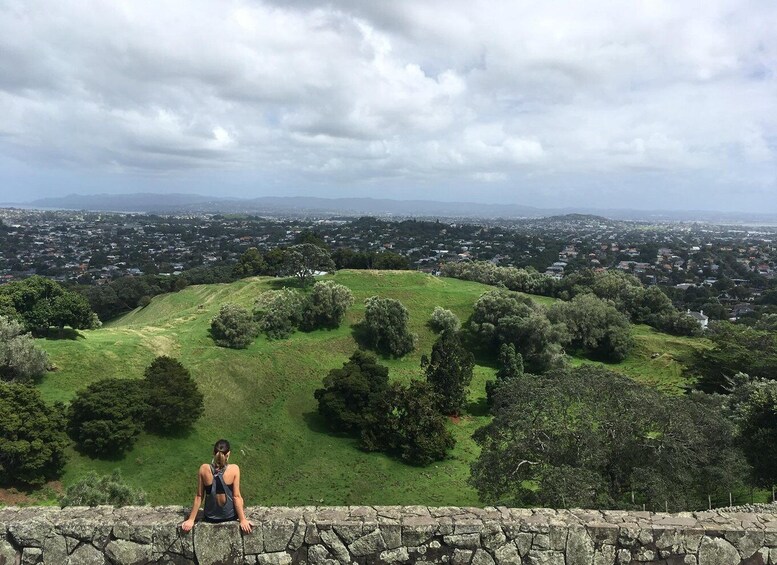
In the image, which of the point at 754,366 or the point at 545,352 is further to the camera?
the point at 545,352

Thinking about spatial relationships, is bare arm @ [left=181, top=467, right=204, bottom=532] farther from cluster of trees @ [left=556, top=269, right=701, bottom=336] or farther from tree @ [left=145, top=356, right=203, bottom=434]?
cluster of trees @ [left=556, top=269, right=701, bottom=336]

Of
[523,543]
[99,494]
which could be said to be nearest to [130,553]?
[523,543]

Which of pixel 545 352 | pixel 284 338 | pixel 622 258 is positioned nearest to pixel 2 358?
pixel 284 338

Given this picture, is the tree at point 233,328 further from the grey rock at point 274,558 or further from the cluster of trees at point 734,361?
the cluster of trees at point 734,361

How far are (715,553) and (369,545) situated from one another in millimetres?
4234

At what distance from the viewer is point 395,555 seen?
19.1 feet

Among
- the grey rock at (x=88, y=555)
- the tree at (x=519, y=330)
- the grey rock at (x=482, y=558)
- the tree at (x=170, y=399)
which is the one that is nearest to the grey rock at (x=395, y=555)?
the grey rock at (x=482, y=558)

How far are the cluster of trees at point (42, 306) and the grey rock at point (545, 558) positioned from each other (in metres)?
35.5

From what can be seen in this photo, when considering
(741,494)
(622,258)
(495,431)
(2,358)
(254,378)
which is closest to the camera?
(741,494)

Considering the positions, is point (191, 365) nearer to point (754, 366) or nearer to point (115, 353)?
point (115, 353)

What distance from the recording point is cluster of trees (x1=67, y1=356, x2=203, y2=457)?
20797 millimetres

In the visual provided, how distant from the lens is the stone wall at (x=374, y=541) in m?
5.71

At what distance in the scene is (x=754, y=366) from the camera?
99.6 ft

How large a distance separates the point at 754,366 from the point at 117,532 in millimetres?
36336
